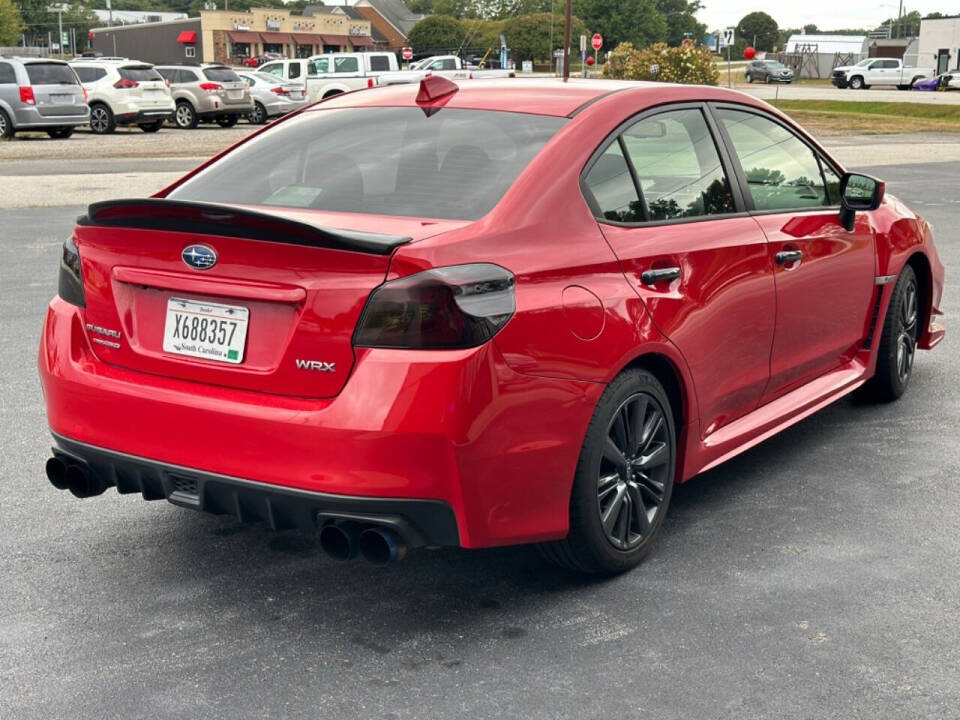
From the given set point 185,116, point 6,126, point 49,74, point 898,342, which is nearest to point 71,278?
point 898,342

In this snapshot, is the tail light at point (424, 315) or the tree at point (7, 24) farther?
the tree at point (7, 24)

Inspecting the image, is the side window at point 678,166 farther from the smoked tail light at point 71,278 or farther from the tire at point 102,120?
the tire at point 102,120

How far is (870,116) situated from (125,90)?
25.0m

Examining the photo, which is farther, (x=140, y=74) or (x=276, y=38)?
(x=276, y=38)

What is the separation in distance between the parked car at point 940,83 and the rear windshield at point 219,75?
47780mm

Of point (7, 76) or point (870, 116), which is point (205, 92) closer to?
point (7, 76)

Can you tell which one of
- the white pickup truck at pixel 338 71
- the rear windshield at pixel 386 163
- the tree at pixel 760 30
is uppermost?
the tree at pixel 760 30

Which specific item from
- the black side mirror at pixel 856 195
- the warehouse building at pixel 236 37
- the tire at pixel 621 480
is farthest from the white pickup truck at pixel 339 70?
the warehouse building at pixel 236 37

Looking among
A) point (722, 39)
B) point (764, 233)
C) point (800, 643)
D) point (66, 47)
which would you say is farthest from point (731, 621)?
point (66, 47)

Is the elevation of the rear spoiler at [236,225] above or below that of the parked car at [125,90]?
below

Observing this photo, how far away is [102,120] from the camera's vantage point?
1205 inches

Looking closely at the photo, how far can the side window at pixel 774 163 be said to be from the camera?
5.06 m

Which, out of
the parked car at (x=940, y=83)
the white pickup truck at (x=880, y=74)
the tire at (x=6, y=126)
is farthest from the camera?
the white pickup truck at (x=880, y=74)

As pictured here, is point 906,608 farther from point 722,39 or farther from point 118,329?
point 722,39
